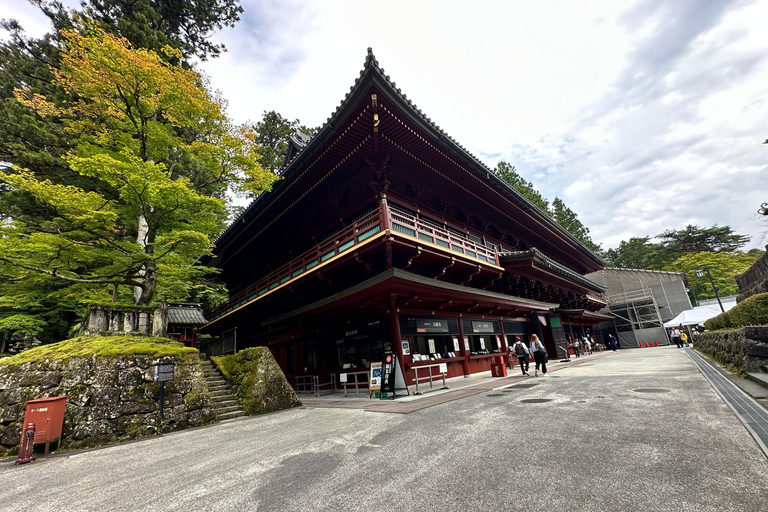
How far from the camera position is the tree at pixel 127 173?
946cm

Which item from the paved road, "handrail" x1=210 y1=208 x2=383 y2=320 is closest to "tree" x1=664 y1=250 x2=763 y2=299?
the paved road

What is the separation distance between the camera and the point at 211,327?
78.7 ft

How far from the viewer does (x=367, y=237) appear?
434 inches

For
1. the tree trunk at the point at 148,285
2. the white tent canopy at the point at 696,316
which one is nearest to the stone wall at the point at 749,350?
the tree trunk at the point at 148,285

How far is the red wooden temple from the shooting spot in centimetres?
1077

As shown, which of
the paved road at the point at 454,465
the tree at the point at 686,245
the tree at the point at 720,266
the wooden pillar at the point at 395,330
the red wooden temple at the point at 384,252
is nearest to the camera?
the paved road at the point at 454,465

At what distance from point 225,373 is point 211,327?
15.1 meters

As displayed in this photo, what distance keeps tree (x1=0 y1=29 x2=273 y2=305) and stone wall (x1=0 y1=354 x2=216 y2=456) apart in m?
3.67

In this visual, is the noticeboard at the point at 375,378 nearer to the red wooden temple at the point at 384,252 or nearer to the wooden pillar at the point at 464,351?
the red wooden temple at the point at 384,252

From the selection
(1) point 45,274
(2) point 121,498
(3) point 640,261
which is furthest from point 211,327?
(3) point 640,261

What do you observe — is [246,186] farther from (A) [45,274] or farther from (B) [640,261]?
(B) [640,261]

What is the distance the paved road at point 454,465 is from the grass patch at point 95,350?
98.2 inches

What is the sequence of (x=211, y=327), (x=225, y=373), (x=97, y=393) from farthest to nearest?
(x=211, y=327)
(x=225, y=373)
(x=97, y=393)

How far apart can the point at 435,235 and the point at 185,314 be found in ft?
69.8
